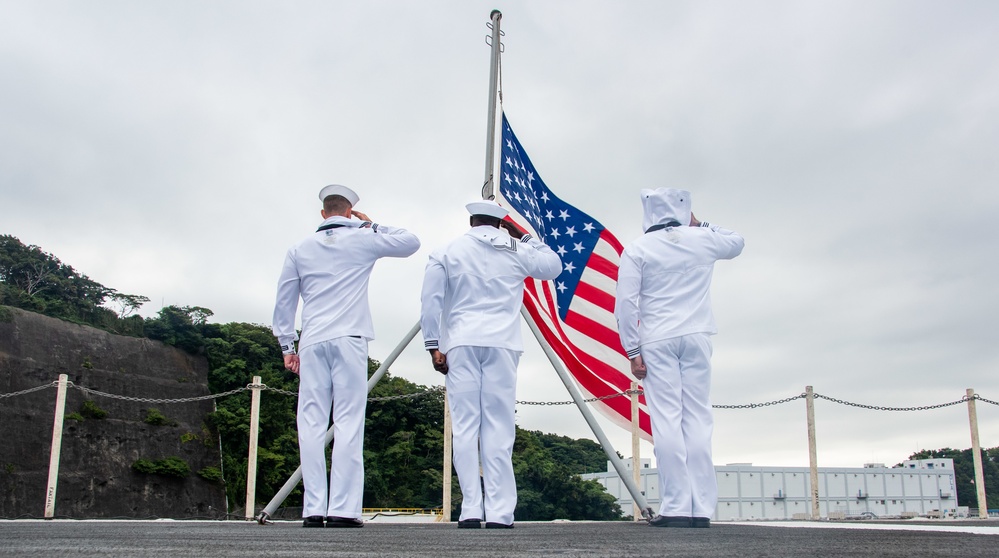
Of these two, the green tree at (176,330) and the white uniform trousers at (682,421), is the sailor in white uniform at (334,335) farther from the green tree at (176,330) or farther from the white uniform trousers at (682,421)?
the green tree at (176,330)

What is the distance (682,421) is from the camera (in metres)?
4.65

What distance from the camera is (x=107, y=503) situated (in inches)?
891

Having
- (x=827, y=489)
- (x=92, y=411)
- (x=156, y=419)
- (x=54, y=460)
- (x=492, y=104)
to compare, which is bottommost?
(x=827, y=489)

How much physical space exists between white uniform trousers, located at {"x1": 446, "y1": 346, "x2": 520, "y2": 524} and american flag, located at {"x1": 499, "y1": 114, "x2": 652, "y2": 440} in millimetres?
2690

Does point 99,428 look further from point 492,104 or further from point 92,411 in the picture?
point 492,104

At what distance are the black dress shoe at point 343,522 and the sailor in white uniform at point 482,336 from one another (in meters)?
0.57

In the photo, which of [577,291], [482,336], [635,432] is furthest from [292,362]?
[635,432]

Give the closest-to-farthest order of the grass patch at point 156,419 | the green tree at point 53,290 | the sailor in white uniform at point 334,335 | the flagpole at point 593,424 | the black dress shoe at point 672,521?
the black dress shoe at point 672,521 → the sailor in white uniform at point 334,335 → the flagpole at point 593,424 → the grass patch at point 156,419 → the green tree at point 53,290

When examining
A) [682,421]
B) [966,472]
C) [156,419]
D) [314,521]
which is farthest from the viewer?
[966,472]

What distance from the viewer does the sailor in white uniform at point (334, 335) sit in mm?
4508

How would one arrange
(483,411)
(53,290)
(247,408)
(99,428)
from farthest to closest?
(53,290) < (247,408) < (99,428) < (483,411)

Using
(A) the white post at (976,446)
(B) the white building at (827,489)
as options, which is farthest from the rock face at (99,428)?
(A) the white post at (976,446)

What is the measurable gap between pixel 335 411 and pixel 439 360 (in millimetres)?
650

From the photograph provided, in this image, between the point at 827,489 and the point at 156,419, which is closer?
the point at 156,419
